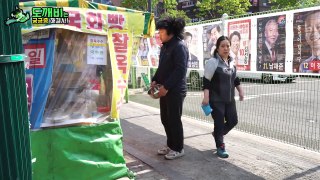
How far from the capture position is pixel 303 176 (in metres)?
4.11

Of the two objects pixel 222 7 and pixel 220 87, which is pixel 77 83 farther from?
pixel 222 7

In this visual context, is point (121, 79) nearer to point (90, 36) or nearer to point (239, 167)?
point (90, 36)

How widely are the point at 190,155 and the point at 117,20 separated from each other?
2.31m

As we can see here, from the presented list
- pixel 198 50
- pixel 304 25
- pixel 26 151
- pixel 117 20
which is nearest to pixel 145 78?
pixel 198 50

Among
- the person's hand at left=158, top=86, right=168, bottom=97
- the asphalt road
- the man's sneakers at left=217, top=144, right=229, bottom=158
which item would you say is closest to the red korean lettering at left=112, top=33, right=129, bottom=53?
the person's hand at left=158, top=86, right=168, bottom=97

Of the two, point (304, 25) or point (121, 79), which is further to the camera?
point (304, 25)

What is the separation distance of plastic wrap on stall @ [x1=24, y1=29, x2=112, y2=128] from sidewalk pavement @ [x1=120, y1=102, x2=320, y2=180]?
1.22m

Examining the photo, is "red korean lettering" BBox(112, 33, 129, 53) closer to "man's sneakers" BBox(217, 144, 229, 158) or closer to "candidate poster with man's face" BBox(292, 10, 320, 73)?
"man's sneakers" BBox(217, 144, 229, 158)

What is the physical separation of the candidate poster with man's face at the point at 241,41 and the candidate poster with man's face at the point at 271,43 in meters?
0.21

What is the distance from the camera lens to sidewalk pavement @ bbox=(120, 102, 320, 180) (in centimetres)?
422

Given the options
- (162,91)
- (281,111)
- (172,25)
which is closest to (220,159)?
(162,91)

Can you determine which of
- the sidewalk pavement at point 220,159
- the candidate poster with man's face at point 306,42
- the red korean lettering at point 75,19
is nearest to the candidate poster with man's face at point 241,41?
the candidate poster with man's face at point 306,42

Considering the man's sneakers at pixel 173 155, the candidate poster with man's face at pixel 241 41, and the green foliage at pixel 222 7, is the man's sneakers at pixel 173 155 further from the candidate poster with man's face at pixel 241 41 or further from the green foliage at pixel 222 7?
the green foliage at pixel 222 7

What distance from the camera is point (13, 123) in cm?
156
